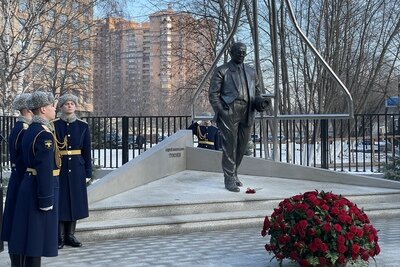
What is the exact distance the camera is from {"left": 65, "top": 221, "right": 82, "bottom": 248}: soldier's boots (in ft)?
21.1

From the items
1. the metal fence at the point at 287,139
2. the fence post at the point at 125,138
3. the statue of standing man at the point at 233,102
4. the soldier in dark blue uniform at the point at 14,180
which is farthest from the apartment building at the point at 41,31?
the soldier in dark blue uniform at the point at 14,180

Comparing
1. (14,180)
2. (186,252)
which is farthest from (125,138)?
Answer: (14,180)

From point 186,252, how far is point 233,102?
2886 mm

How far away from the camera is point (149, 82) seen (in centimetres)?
6116

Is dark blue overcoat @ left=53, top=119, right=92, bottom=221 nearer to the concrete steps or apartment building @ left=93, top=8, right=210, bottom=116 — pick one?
the concrete steps

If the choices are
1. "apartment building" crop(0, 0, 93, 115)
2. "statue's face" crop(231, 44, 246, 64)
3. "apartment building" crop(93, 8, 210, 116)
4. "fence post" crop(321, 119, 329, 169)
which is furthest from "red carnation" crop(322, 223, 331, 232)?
"apartment building" crop(93, 8, 210, 116)

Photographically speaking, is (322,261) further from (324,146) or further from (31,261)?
(324,146)

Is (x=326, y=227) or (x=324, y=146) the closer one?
(x=326, y=227)

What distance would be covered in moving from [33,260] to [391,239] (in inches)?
174

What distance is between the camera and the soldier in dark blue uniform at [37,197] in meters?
4.59

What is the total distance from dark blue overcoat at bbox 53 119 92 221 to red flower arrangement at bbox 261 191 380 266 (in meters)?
2.50

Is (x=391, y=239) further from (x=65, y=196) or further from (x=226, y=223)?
(x=65, y=196)

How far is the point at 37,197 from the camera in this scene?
4609mm

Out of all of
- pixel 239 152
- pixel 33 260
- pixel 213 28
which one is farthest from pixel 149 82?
pixel 33 260
